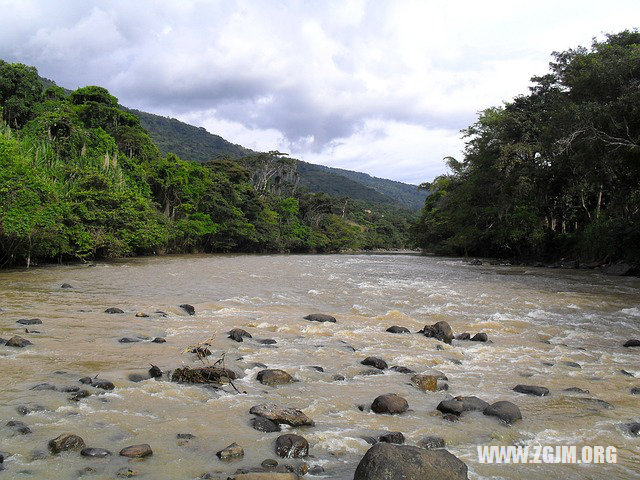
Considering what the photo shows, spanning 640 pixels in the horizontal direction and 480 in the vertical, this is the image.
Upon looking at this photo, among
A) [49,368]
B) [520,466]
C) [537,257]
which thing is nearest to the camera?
[520,466]

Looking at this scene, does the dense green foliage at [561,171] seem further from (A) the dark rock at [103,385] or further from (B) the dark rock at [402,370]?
(A) the dark rock at [103,385]

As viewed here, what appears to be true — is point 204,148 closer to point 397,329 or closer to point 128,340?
point 397,329

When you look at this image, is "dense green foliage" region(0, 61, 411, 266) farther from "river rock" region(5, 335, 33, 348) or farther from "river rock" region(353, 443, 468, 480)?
"river rock" region(353, 443, 468, 480)

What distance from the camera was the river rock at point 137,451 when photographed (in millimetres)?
3549

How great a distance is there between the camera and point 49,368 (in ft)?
18.7

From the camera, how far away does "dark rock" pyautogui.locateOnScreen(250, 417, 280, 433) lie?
13.7 ft

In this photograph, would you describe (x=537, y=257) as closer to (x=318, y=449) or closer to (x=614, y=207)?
(x=614, y=207)

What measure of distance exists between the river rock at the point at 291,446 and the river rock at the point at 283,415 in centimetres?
45

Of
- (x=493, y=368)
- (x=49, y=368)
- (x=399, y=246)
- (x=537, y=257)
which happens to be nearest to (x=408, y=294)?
(x=493, y=368)

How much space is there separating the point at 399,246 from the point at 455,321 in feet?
294

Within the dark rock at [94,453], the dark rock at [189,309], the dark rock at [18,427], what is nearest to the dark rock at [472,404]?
the dark rock at [94,453]

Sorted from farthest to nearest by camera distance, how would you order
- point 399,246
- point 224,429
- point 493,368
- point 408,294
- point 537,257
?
point 399,246 → point 537,257 → point 408,294 → point 493,368 → point 224,429

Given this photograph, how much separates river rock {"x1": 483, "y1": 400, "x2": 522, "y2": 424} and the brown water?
0.15 meters

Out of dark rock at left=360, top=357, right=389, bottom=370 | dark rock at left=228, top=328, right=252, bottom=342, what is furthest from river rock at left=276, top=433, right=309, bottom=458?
dark rock at left=228, top=328, right=252, bottom=342
